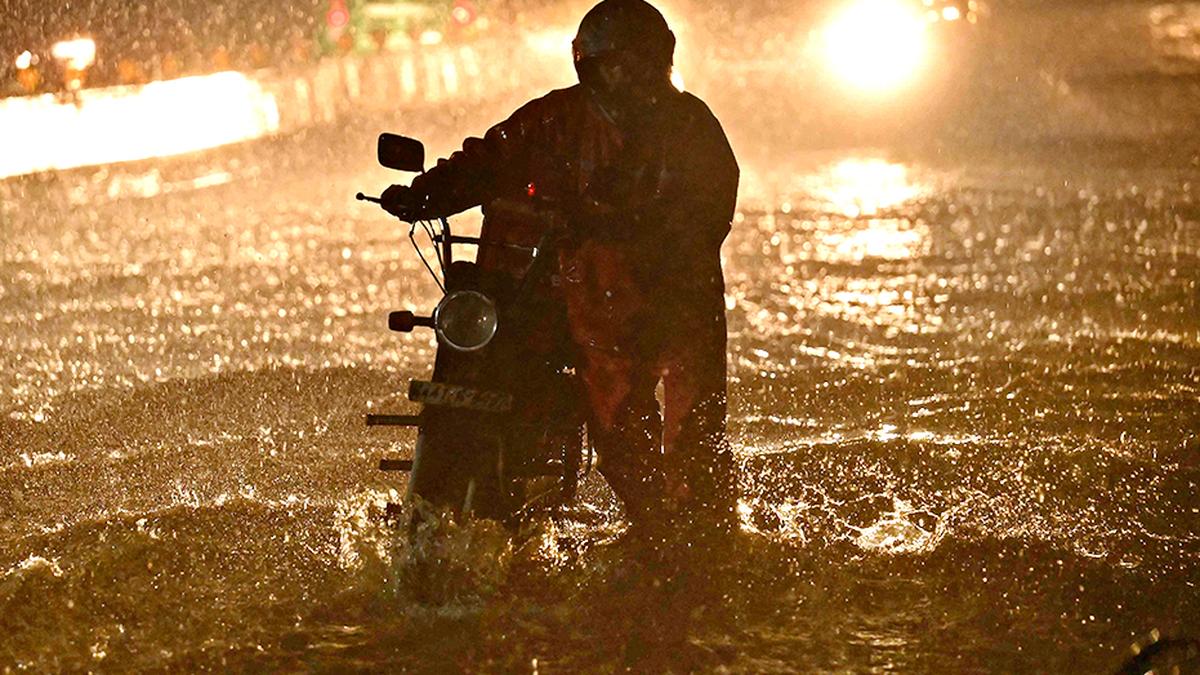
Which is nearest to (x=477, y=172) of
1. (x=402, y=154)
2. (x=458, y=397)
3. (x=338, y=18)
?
(x=402, y=154)

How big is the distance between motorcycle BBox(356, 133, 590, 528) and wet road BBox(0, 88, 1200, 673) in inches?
7.7

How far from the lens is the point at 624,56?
5.19 meters

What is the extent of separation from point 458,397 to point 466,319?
233 mm

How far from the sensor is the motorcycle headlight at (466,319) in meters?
4.99

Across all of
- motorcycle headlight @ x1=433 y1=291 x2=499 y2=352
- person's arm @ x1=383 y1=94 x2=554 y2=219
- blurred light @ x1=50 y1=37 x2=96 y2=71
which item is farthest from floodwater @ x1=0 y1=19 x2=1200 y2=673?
blurred light @ x1=50 y1=37 x2=96 y2=71

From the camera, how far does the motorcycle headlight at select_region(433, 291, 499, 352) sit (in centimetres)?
499

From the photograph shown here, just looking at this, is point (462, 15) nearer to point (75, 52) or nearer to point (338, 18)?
point (338, 18)

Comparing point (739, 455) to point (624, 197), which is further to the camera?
point (739, 455)

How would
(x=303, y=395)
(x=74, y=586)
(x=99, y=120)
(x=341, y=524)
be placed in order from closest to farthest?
(x=74, y=586) < (x=341, y=524) < (x=303, y=395) < (x=99, y=120)

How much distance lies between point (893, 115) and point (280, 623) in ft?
57.8

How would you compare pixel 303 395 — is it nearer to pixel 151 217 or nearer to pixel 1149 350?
pixel 1149 350

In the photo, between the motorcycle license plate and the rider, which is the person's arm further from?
the motorcycle license plate

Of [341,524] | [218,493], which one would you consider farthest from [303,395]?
[341,524]

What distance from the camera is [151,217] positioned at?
15828 millimetres
